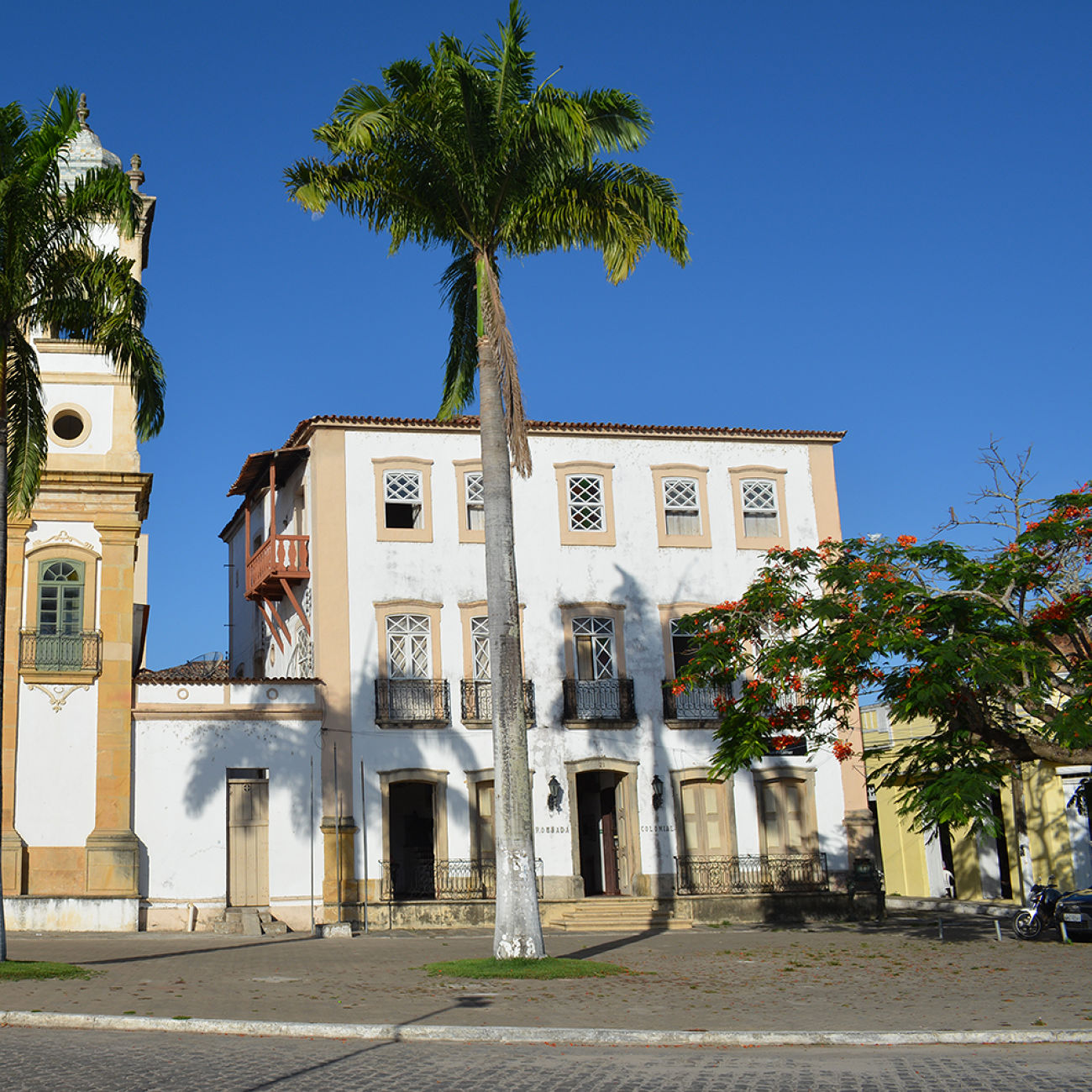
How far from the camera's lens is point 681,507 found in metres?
29.7

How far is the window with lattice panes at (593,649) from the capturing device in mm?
28312

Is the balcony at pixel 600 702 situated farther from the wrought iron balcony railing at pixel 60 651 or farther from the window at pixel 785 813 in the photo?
the wrought iron balcony railing at pixel 60 651

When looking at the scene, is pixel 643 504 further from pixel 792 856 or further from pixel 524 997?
pixel 524 997

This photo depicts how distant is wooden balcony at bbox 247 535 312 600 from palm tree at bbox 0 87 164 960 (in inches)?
365

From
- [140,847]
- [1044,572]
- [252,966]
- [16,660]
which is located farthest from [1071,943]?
[16,660]

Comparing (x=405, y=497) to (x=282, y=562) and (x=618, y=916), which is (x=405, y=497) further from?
(x=618, y=916)

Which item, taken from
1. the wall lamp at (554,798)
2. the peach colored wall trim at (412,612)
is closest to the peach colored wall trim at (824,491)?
the wall lamp at (554,798)

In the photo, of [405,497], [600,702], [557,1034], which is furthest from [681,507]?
[557,1034]

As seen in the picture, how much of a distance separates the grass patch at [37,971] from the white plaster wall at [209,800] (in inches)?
349

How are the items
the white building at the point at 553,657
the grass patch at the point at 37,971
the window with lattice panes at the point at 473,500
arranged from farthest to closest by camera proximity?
the window with lattice panes at the point at 473,500
the white building at the point at 553,657
the grass patch at the point at 37,971

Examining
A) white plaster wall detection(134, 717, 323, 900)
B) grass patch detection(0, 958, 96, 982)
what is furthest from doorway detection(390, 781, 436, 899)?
grass patch detection(0, 958, 96, 982)

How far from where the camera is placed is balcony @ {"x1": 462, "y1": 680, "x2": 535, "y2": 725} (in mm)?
27078

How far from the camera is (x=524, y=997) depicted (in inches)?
525

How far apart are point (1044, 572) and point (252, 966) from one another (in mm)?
12046
